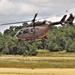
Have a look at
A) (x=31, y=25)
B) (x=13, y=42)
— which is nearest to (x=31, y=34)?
(x=31, y=25)

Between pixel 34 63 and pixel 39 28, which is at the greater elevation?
pixel 39 28

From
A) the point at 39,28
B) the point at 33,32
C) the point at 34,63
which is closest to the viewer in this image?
the point at 39,28

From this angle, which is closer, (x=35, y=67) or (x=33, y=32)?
(x=33, y=32)

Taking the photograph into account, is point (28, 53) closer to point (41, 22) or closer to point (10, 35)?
point (10, 35)

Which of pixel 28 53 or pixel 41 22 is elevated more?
pixel 41 22

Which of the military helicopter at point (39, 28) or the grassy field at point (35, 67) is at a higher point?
the military helicopter at point (39, 28)

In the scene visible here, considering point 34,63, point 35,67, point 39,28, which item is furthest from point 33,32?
point 34,63

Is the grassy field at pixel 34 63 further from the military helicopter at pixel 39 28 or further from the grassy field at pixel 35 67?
the military helicopter at pixel 39 28

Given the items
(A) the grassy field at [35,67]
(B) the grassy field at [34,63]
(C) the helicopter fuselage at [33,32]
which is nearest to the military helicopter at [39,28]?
(C) the helicopter fuselage at [33,32]

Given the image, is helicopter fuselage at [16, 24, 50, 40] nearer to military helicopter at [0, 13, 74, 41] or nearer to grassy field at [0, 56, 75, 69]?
military helicopter at [0, 13, 74, 41]

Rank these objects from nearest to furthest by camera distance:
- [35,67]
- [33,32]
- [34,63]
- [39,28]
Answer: [39,28], [33,32], [35,67], [34,63]

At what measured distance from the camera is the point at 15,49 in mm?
178500

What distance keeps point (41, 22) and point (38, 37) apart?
2711mm

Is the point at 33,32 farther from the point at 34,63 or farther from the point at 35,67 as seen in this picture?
the point at 34,63
